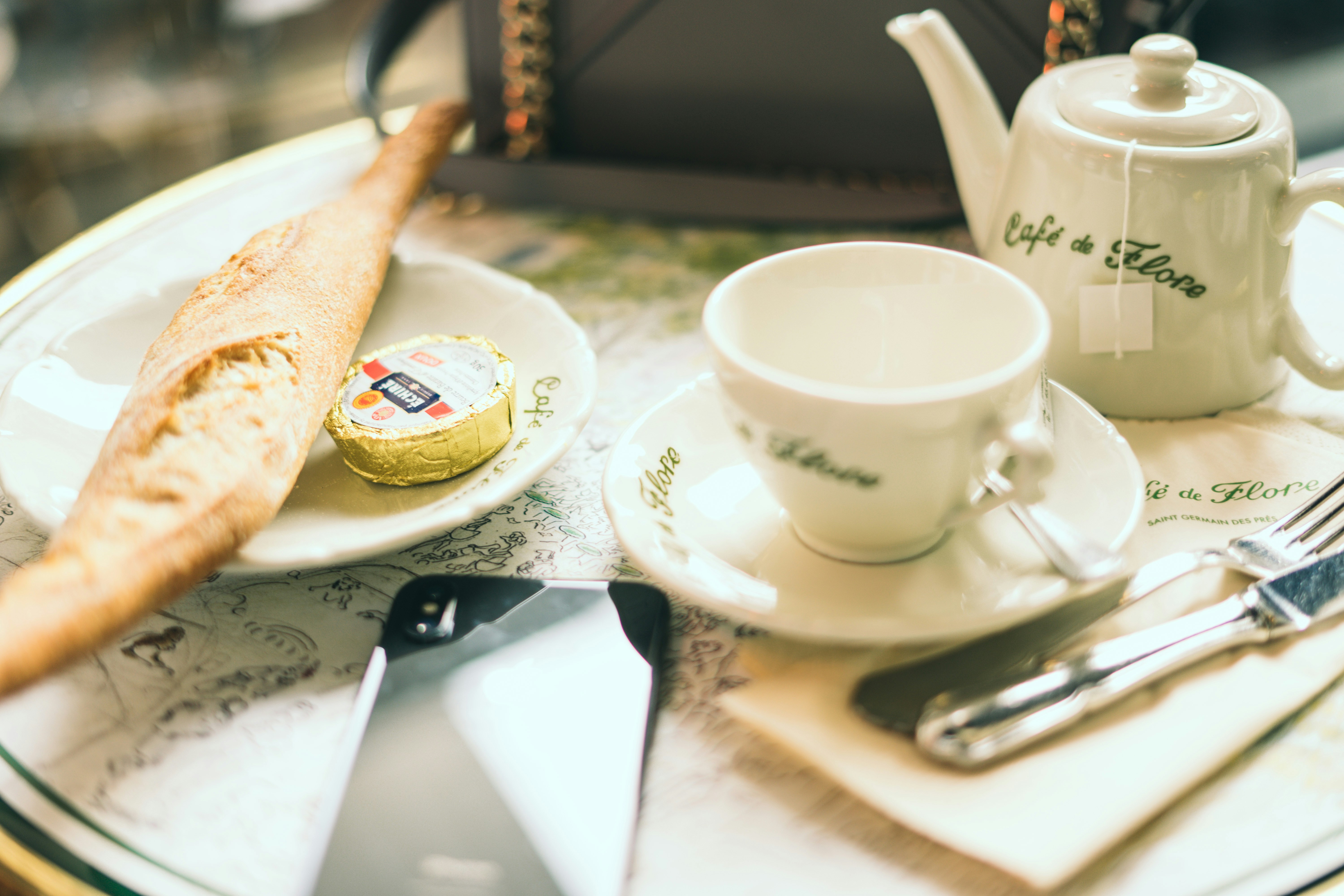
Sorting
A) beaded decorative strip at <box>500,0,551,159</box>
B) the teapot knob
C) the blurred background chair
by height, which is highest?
the teapot knob

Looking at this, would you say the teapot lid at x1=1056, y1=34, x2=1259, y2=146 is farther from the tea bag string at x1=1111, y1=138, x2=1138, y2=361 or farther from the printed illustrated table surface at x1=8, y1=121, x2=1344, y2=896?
the printed illustrated table surface at x1=8, y1=121, x2=1344, y2=896

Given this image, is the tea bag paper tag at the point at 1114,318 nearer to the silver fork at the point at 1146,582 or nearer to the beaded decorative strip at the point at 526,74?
the silver fork at the point at 1146,582

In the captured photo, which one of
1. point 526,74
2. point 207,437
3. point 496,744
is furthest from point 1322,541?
point 526,74

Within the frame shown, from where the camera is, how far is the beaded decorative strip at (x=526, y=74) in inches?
31.0

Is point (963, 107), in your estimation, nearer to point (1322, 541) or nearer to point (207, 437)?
point (1322, 541)

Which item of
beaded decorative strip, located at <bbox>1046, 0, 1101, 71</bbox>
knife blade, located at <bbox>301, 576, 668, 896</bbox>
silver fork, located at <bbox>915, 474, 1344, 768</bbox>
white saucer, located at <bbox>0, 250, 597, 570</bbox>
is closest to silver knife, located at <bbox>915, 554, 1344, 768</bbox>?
silver fork, located at <bbox>915, 474, 1344, 768</bbox>

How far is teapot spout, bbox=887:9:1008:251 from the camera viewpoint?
1.96ft

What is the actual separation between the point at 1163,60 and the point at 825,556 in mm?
309

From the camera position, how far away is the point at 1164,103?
1.64 feet

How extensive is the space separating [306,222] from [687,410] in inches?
12.3

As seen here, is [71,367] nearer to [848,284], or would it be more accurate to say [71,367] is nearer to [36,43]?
[848,284]

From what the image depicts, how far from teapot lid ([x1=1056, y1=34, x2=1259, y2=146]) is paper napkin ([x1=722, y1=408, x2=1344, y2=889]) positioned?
0.21 m

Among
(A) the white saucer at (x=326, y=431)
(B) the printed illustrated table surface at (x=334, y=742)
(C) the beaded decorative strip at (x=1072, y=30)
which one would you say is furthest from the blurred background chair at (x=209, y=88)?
(B) the printed illustrated table surface at (x=334, y=742)

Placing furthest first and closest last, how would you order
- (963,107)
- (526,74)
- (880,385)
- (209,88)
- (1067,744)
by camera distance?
(209,88) → (526,74) → (963,107) → (880,385) → (1067,744)
